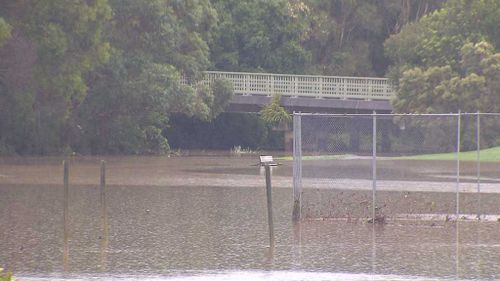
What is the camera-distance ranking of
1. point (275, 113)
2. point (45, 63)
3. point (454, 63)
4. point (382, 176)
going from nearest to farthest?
1. point (382, 176)
2. point (45, 63)
3. point (454, 63)
4. point (275, 113)

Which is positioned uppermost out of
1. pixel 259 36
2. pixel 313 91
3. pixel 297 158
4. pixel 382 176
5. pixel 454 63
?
pixel 259 36

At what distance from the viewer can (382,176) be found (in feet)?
117

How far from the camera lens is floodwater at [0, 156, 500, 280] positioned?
600 inches

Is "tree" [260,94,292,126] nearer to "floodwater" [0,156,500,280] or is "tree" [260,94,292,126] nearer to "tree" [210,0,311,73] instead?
"tree" [210,0,311,73]

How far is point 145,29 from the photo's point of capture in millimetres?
58938

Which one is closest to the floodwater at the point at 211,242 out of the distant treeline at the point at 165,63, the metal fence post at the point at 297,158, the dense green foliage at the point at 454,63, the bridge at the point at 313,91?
the metal fence post at the point at 297,158

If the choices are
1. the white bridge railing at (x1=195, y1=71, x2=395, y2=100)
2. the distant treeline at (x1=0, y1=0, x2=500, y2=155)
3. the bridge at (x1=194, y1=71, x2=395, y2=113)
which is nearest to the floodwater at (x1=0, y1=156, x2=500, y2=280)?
the distant treeline at (x1=0, y1=0, x2=500, y2=155)

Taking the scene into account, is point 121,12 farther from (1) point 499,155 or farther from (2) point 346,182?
(2) point 346,182

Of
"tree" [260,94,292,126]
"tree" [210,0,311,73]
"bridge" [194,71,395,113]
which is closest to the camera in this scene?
"bridge" [194,71,395,113]

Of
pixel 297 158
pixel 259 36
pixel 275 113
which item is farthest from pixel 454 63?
pixel 297 158

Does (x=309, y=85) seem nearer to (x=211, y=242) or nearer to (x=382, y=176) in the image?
(x=382, y=176)

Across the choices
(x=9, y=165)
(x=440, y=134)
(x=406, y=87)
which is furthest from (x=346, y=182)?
(x=406, y=87)

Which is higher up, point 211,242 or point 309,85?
point 309,85

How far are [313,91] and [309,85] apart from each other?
48 centimetres
